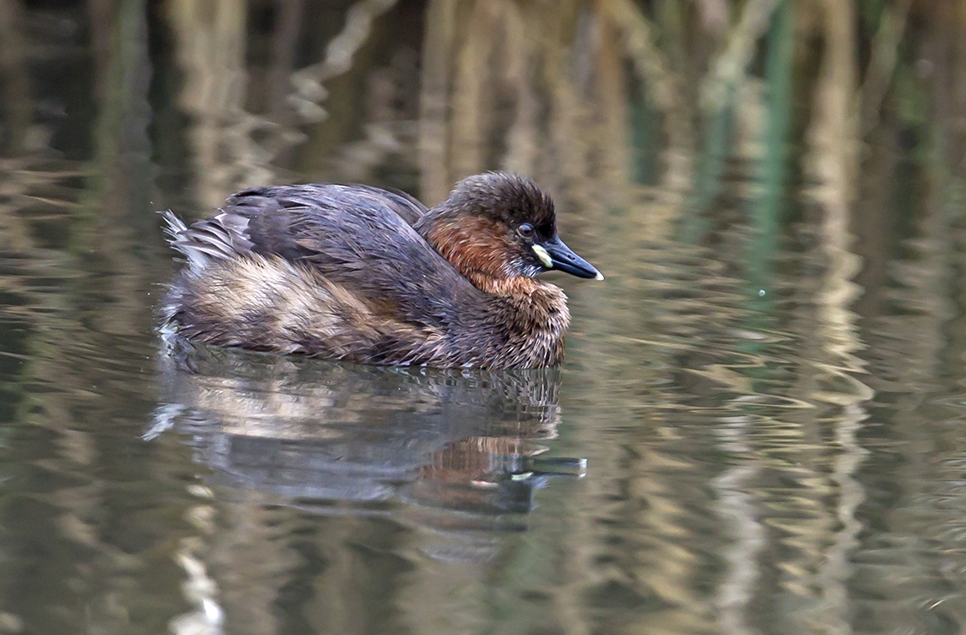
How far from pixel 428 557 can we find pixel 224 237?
7.70 ft

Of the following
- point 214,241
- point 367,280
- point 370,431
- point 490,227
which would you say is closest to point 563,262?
point 490,227

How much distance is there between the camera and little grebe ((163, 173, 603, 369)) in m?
5.45

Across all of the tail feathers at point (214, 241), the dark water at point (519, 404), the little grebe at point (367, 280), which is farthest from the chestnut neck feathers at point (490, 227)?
the tail feathers at point (214, 241)

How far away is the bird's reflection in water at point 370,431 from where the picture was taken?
3994 millimetres

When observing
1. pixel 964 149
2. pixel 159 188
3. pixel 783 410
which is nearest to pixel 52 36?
pixel 159 188

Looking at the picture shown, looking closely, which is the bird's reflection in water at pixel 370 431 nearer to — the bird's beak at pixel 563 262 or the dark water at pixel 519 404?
the dark water at pixel 519 404

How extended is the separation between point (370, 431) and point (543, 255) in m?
1.57

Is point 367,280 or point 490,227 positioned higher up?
point 490,227

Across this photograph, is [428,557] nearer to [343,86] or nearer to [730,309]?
[730,309]

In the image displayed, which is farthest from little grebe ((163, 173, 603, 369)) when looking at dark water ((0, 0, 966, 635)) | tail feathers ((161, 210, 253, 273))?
dark water ((0, 0, 966, 635))

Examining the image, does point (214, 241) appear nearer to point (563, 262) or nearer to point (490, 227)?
point (490, 227)

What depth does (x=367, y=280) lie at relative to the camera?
17.9 feet

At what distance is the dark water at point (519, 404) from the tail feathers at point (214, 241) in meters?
0.30

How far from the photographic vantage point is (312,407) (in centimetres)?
478
